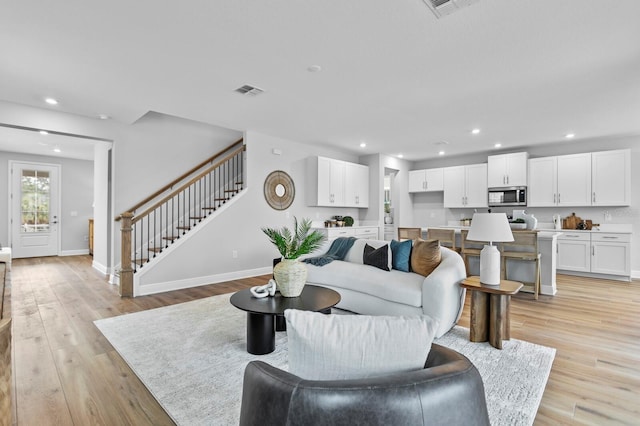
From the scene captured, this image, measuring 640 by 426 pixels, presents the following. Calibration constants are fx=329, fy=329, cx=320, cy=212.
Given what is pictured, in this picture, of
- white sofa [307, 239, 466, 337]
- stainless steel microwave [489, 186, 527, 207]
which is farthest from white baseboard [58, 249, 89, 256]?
stainless steel microwave [489, 186, 527, 207]

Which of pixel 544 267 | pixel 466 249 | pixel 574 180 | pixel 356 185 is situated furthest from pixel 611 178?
pixel 356 185

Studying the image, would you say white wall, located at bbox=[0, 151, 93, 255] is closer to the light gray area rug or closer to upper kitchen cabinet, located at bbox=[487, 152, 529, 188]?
the light gray area rug

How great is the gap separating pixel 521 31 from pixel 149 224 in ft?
18.6

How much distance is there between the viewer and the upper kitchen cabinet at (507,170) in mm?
6691

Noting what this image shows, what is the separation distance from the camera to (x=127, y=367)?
2498mm

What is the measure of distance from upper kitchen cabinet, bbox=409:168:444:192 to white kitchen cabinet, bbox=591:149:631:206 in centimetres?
285

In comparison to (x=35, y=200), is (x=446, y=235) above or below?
below

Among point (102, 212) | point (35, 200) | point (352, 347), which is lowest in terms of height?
point (352, 347)

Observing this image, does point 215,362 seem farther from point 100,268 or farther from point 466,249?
point 100,268

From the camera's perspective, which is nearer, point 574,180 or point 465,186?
point 574,180

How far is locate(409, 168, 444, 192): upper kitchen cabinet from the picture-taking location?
801cm

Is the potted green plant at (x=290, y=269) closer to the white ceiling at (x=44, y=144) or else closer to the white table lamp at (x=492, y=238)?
the white table lamp at (x=492, y=238)

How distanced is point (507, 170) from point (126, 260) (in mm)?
7166

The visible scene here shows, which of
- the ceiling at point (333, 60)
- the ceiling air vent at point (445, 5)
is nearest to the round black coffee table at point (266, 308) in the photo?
the ceiling at point (333, 60)
